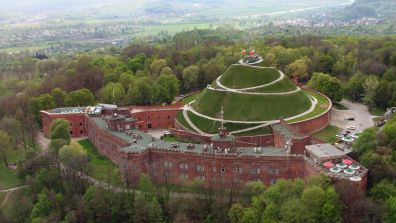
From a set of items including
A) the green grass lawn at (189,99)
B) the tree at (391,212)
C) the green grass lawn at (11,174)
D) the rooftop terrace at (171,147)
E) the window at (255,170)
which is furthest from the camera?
the green grass lawn at (189,99)

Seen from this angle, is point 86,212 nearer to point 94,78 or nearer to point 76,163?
point 76,163

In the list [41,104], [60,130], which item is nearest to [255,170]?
[60,130]

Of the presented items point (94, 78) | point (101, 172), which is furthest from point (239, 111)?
point (94, 78)

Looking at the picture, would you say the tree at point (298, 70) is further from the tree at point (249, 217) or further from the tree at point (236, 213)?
the tree at point (249, 217)

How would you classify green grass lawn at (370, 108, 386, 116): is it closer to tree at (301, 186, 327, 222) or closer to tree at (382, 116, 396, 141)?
tree at (382, 116, 396, 141)

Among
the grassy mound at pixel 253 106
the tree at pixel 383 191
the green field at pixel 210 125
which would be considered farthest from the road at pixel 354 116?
the tree at pixel 383 191
